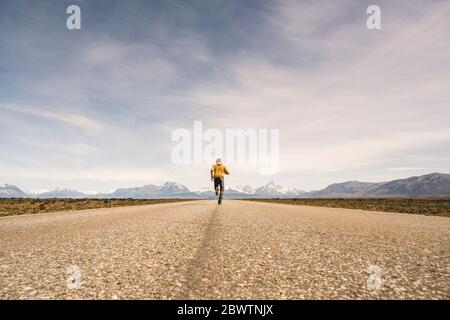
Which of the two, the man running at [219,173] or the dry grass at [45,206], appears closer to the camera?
the dry grass at [45,206]

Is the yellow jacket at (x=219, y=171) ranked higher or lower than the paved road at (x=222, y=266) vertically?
higher

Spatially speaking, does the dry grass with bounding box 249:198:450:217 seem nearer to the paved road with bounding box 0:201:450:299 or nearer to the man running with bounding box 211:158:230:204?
the man running with bounding box 211:158:230:204

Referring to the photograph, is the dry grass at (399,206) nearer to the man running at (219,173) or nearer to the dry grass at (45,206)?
the man running at (219,173)

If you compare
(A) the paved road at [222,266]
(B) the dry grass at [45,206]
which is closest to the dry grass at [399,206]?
(A) the paved road at [222,266]

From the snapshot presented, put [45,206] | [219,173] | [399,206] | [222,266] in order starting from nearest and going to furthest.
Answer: [222,266] < [219,173] < [45,206] < [399,206]

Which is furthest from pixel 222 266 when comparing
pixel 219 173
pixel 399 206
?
pixel 399 206

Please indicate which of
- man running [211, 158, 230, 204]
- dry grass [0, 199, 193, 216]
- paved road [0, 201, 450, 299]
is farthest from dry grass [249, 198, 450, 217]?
dry grass [0, 199, 193, 216]

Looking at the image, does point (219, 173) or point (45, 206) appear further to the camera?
point (45, 206)

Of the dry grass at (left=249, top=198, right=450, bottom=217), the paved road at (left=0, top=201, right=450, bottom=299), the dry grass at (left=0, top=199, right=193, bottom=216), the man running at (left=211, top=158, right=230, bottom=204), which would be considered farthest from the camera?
the man running at (left=211, top=158, right=230, bottom=204)

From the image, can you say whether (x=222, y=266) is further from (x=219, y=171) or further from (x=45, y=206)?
(x=45, y=206)

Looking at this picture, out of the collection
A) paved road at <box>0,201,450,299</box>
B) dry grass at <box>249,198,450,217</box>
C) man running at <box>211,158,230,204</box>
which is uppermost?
man running at <box>211,158,230,204</box>

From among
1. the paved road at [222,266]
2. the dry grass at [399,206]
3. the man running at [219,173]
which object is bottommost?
the dry grass at [399,206]

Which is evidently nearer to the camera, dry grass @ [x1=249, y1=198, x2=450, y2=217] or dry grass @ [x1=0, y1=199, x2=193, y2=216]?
dry grass @ [x1=0, y1=199, x2=193, y2=216]
